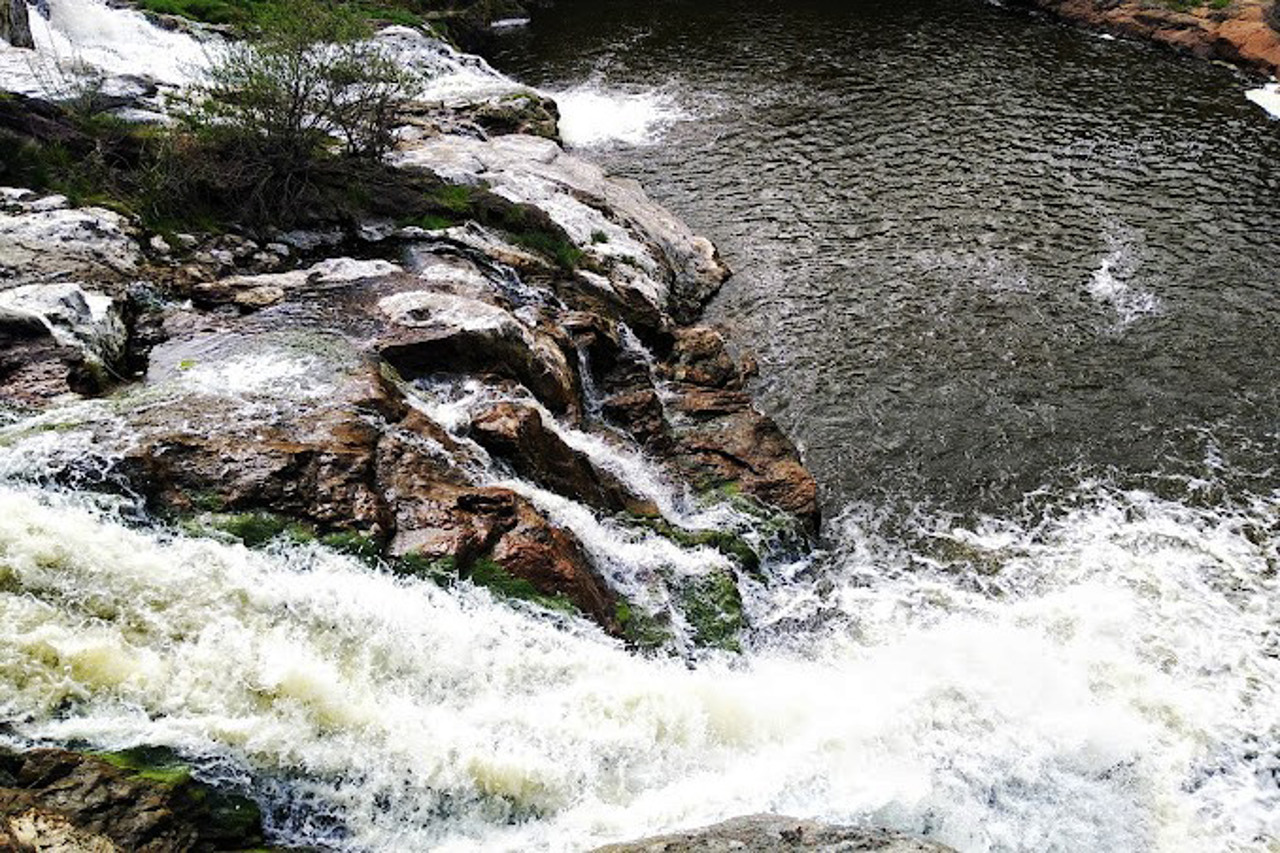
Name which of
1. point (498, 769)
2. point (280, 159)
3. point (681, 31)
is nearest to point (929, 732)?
point (498, 769)

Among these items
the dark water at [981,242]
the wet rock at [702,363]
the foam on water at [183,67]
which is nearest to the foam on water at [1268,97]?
the dark water at [981,242]

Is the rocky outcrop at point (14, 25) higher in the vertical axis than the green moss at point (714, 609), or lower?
higher

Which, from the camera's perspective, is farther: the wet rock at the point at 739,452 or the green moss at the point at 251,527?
the wet rock at the point at 739,452

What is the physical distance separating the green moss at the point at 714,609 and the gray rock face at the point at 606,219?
9.36 meters

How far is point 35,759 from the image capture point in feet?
28.5

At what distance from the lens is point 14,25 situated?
2591cm

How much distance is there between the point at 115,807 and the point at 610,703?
5351 mm

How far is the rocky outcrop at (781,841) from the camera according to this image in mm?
8906

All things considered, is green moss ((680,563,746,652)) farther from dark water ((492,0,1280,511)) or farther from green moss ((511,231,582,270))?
green moss ((511,231,582,270))

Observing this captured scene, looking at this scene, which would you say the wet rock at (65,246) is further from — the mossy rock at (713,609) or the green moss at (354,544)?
the mossy rock at (713,609)

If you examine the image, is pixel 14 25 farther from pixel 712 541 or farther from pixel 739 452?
pixel 712 541

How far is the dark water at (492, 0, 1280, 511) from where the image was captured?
18922 mm

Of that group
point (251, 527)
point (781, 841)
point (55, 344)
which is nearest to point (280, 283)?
point (55, 344)

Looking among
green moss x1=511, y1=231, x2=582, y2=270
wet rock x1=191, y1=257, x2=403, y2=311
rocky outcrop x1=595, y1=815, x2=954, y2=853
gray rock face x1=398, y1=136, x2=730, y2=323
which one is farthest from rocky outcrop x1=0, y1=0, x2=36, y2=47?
rocky outcrop x1=595, y1=815, x2=954, y2=853
